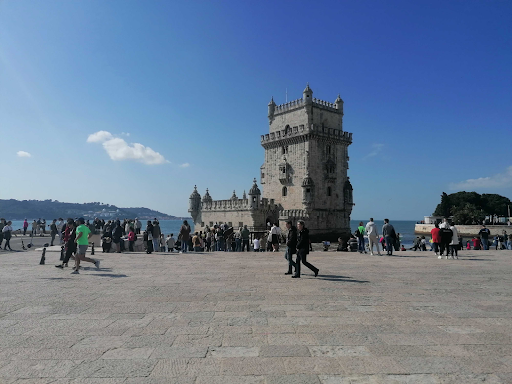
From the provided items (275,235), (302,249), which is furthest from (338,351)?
(275,235)

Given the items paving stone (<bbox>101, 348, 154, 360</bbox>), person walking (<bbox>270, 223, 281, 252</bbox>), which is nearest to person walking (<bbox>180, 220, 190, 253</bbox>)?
person walking (<bbox>270, 223, 281, 252</bbox>)

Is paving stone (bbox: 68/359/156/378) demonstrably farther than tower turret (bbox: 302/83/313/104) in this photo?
No

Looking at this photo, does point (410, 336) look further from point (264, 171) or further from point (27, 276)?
point (264, 171)

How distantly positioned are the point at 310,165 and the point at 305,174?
120 cm

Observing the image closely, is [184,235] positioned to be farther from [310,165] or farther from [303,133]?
[303,133]

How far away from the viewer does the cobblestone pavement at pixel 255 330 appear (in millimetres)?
3910

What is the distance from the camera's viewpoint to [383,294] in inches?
312

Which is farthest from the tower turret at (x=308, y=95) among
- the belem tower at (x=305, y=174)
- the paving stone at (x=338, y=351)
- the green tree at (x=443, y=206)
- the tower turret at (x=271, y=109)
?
the green tree at (x=443, y=206)

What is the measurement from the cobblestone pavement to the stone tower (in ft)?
104

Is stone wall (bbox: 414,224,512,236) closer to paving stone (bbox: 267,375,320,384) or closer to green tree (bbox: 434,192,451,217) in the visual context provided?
green tree (bbox: 434,192,451,217)

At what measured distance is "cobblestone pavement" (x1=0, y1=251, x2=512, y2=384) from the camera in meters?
3.91

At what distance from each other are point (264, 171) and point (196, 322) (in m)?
40.4

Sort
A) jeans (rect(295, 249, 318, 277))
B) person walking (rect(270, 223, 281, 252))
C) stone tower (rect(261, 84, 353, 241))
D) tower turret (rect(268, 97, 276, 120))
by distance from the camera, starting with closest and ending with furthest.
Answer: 1. jeans (rect(295, 249, 318, 277))
2. person walking (rect(270, 223, 281, 252))
3. stone tower (rect(261, 84, 353, 241))
4. tower turret (rect(268, 97, 276, 120))

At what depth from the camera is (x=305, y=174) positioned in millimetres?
41062
